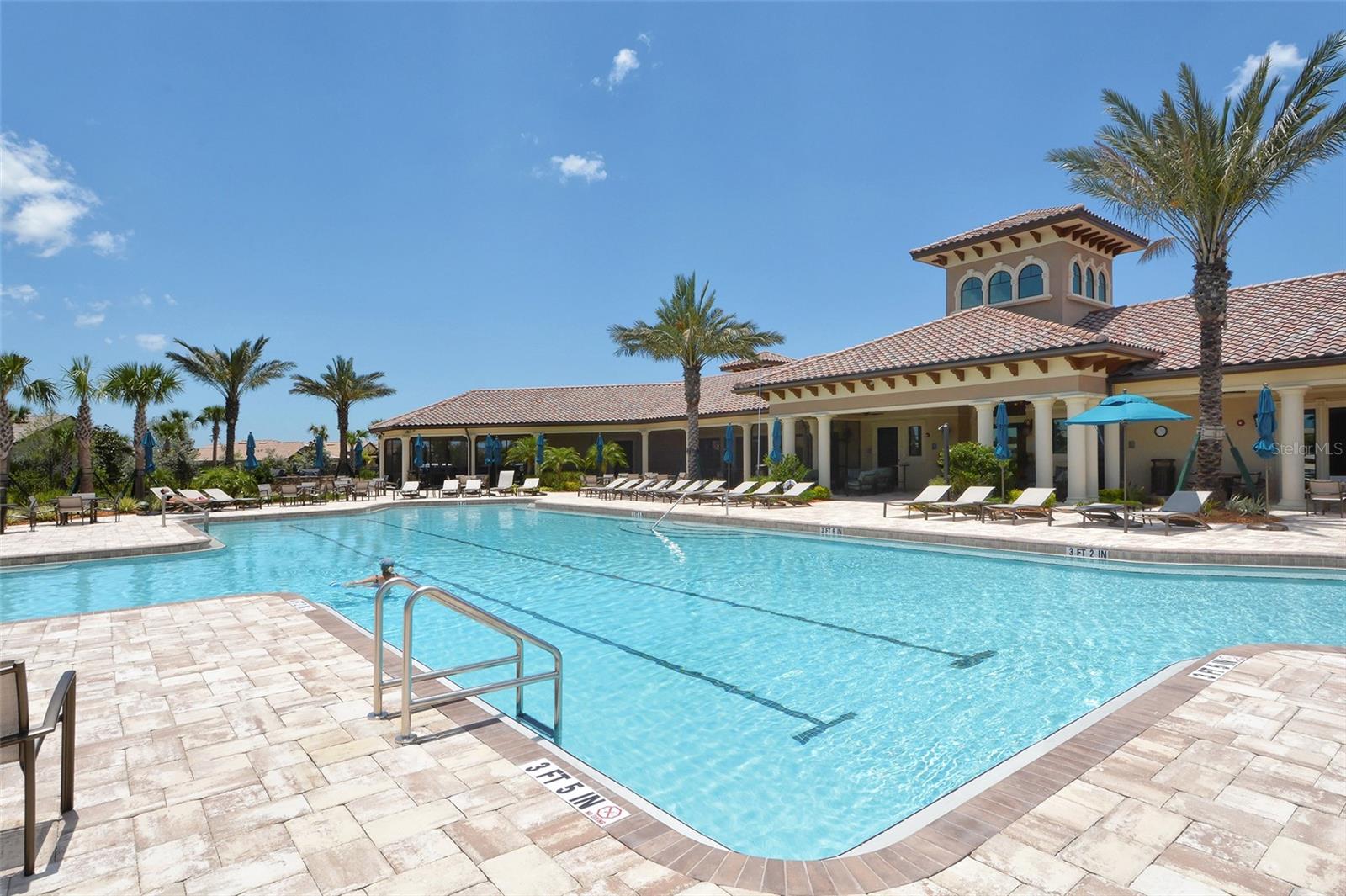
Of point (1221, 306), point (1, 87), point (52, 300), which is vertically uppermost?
point (1, 87)

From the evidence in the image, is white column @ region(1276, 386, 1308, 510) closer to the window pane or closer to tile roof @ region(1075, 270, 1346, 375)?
tile roof @ region(1075, 270, 1346, 375)

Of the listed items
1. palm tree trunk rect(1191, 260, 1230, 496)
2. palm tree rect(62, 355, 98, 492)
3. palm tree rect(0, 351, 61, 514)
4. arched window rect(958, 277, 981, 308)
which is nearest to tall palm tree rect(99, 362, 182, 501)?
palm tree rect(62, 355, 98, 492)

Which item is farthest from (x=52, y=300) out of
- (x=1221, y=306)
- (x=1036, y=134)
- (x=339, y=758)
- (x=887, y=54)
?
(x=1221, y=306)

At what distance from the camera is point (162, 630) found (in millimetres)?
6707

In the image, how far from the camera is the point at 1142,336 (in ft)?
68.2

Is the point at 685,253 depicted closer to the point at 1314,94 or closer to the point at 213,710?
the point at 1314,94

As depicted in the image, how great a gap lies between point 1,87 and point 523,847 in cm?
2245

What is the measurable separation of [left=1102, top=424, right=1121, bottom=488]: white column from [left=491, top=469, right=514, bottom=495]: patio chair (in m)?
20.3

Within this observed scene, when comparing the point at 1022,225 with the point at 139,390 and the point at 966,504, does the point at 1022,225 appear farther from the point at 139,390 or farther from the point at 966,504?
the point at 139,390

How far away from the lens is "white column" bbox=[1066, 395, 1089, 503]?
704 inches

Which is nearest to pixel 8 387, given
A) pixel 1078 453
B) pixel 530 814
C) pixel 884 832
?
pixel 530 814

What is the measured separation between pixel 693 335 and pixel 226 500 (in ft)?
51.9

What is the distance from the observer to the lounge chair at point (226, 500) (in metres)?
21.0

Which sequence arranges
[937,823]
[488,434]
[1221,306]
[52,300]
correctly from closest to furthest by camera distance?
[937,823] → [1221,306] → [52,300] → [488,434]
